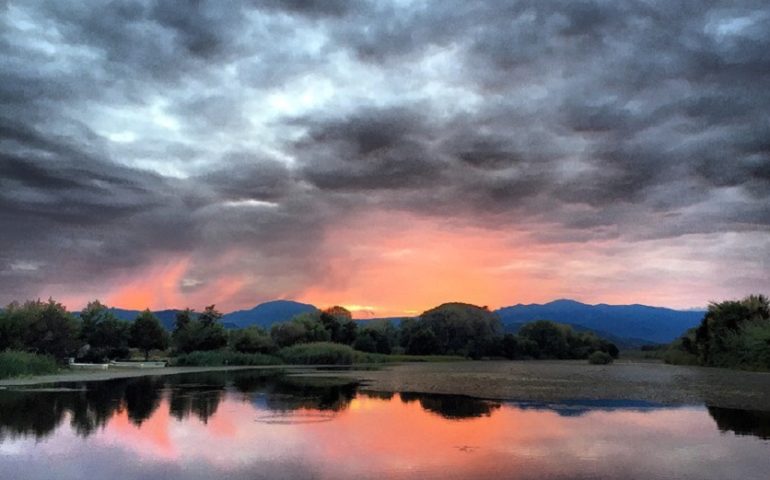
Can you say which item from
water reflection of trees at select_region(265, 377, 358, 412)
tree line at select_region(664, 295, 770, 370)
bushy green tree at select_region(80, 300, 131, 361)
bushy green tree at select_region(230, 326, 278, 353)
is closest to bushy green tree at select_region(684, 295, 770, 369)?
tree line at select_region(664, 295, 770, 370)

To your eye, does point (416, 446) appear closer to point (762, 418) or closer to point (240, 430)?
point (240, 430)

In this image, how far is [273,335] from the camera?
277 ft

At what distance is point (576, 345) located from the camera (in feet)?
365

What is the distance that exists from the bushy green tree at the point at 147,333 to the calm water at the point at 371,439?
44607 mm

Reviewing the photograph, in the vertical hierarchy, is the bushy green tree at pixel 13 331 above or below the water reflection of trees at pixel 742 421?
above

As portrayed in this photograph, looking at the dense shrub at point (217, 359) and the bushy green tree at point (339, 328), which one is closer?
the dense shrub at point (217, 359)

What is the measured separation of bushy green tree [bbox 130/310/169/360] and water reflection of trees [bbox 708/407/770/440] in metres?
58.0

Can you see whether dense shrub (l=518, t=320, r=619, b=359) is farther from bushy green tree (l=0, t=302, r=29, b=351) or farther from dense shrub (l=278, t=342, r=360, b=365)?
bushy green tree (l=0, t=302, r=29, b=351)

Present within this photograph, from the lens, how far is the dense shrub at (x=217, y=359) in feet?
200

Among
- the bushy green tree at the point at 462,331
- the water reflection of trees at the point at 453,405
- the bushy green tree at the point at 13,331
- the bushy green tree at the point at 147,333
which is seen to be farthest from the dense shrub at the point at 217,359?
the bushy green tree at the point at 462,331

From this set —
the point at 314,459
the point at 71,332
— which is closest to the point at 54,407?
the point at 314,459

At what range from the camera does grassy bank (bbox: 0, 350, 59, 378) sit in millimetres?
36275

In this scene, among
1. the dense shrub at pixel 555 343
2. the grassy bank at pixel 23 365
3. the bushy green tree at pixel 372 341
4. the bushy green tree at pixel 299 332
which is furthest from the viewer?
the dense shrub at pixel 555 343

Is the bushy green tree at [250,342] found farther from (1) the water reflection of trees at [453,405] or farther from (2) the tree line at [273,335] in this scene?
(1) the water reflection of trees at [453,405]
